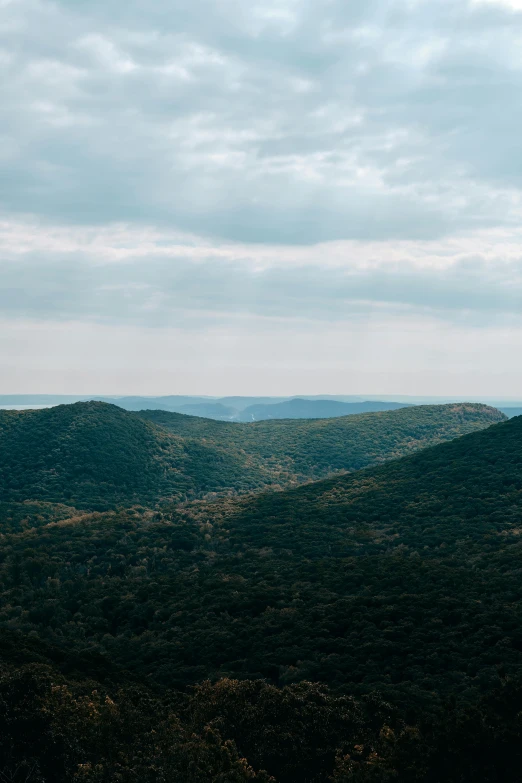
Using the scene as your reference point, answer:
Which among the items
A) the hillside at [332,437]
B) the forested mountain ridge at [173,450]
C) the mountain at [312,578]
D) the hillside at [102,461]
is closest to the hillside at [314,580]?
the mountain at [312,578]

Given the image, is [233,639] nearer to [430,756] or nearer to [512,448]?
[430,756]

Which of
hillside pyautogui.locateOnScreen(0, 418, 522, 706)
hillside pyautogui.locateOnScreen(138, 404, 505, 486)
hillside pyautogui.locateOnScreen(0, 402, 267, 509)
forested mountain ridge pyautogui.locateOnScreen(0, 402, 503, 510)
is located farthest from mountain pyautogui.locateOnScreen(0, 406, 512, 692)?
hillside pyautogui.locateOnScreen(138, 404, 505, 486)

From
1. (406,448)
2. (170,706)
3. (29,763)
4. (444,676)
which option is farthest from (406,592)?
(406,448)

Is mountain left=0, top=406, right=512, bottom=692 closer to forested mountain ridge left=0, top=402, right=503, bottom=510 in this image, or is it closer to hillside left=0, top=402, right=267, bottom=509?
hillside left=0, top=402, right=267, bottom=509

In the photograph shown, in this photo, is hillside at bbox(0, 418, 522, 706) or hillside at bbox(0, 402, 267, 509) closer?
hillside at bbox(0, 418, 522, 706)

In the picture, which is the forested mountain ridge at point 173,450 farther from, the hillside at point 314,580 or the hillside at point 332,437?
the hillside at point 314,580

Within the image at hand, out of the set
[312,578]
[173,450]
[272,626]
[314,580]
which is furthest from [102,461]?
[272,626]

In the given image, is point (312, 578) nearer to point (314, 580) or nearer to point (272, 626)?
point (314, 580)
